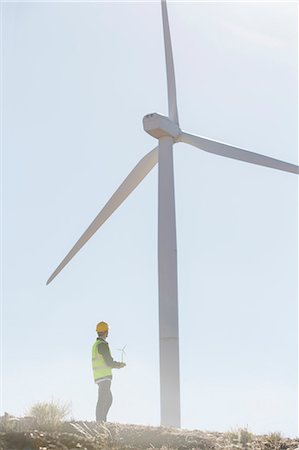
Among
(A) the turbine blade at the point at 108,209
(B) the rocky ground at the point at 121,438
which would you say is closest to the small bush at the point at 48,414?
(B) the rocky ground at the point at 121,438

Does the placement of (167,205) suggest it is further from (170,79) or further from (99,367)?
(99,367)

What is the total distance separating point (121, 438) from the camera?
1312cm

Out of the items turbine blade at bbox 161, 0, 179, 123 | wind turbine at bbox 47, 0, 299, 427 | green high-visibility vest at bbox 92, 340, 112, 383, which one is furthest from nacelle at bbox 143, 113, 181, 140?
green high-visibility vest at bbox 92, 340, 112, 383

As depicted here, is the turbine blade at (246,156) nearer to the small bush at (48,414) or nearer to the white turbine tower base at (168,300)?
the white turbine tower base at (168,300)

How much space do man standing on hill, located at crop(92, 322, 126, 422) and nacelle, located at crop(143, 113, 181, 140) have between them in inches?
412

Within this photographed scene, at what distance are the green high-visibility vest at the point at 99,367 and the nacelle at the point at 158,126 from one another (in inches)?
416

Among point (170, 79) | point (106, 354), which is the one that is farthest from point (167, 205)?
point (106, 354)

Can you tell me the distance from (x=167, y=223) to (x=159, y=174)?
213 cm

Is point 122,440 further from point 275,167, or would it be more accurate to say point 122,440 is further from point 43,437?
point 275,167

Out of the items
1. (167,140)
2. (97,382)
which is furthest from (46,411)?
(167,140)

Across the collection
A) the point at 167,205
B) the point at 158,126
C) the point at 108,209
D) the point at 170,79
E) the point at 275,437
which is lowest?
the point at 275,437

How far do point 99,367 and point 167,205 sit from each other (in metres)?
8.17

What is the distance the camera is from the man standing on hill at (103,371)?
1820 centimetres

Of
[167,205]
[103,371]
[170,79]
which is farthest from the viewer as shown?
[170,79]
